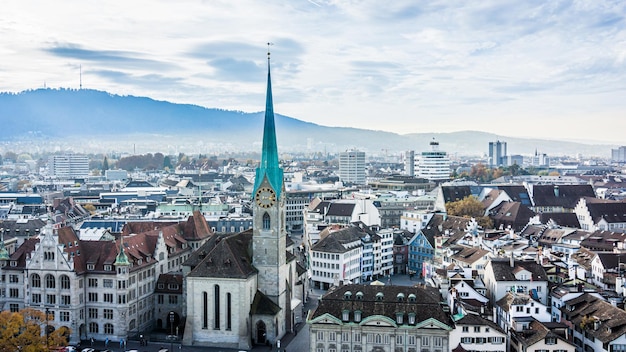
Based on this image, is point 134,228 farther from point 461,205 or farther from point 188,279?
point 461,205

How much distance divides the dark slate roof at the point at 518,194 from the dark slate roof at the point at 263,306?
4046 inches

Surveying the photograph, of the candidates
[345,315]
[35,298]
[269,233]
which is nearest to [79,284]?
[35,298]

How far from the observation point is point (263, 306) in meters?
76.8

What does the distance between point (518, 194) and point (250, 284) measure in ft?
356

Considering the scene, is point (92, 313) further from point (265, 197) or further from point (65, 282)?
point (265, 197)

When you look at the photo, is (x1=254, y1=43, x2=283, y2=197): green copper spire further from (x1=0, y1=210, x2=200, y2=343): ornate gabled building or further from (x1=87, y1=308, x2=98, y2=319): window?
(x1=87, y1=308, x2=98, y2=319): window

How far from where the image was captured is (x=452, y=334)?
218ft

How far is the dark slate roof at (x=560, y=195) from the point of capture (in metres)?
164

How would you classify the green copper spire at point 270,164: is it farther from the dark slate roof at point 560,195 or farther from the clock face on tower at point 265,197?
the dark slate roof at point 560,195

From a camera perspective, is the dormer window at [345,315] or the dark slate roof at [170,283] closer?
the dormer window at [345,315]

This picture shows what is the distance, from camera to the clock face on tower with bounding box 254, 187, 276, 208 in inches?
3093

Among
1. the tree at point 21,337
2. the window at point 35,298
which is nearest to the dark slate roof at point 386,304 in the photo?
the tree at point 21,337

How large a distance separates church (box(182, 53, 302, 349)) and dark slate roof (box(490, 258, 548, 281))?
25323 millimetres

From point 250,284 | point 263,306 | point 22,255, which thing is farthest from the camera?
point 22,255
